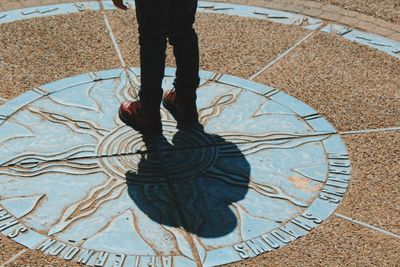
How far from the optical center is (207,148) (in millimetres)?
4785

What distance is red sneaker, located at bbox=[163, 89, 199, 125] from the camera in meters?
4.92

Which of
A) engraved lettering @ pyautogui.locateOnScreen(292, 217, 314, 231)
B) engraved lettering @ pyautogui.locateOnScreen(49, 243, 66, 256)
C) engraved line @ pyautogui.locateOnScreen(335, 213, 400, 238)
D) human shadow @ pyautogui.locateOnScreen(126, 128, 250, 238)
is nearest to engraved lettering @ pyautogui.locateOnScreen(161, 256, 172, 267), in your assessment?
human shadow @ pyautogui.locateOnScreen(126, 128, 250, 238)

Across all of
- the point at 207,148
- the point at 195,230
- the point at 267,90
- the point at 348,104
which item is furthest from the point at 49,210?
the point at 348,104

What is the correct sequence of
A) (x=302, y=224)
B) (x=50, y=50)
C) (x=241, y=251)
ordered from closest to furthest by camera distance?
(x=241, y=251)
(x=302, y=224)
(x=50, y=50)

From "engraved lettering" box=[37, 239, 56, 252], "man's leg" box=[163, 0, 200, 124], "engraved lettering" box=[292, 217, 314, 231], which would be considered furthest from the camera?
"man's leg" box=[163, 0, 200, 124]

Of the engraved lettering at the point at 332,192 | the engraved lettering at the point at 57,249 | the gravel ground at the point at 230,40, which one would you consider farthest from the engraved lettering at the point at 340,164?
the engraved lettering at the point at 57,249

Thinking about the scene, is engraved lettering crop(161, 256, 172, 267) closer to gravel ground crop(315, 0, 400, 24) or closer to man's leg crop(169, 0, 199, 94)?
man's leg crop(169, 0, 199, 94)

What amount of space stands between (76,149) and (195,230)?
1.17 m

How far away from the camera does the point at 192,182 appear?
445cm

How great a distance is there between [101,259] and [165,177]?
0.84 m

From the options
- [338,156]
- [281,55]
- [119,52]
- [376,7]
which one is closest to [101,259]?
[338,156]

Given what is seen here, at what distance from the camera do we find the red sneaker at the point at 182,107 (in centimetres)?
492

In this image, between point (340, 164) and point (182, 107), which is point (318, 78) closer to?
point (340, 164)

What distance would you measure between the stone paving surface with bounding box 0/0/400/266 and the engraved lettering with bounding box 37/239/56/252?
42mm
